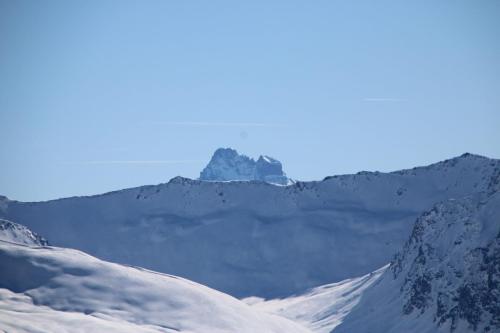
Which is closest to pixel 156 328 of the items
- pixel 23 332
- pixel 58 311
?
pixel 58 311

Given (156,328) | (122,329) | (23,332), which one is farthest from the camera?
(156,328)

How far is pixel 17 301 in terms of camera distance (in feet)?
655

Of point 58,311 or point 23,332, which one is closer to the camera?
point 23,332

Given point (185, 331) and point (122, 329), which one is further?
point (185, 331)

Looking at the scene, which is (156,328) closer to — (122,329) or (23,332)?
(122,329)

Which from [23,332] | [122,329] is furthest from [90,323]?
[23,332]

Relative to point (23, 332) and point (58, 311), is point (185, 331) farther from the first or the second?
point (23, 332)

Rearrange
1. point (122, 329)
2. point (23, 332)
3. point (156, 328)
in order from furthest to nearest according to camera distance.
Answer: point (156, 328)
point (122, 329)
point (23, 332)

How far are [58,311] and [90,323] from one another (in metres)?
12.8

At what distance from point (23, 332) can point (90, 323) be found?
17.4m

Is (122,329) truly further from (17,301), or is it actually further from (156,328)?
(17,301)

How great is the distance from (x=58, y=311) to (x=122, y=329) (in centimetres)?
1755

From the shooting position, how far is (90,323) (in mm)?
188000

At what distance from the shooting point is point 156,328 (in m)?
199
